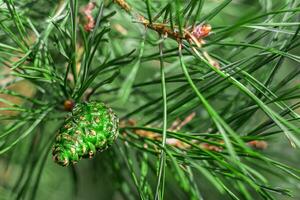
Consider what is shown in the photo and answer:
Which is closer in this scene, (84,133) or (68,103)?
(84,133)

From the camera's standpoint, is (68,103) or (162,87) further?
(68,103)

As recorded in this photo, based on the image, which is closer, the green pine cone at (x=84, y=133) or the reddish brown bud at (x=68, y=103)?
the green pine cone at (x=84, y=133)

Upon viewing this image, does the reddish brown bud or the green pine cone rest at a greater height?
the reddish brown bud

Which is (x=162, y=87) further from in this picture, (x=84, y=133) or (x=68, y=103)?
(x=68, y=103)

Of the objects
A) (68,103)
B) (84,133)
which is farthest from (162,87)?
(68,103)

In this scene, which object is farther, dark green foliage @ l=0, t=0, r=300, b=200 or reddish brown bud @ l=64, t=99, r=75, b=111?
reddish brown bud @ l=64, t=99, r=75, b=111

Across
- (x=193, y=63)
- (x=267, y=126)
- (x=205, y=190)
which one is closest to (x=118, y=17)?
(x=193, y=63)

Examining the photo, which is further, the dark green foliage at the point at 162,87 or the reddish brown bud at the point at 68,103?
the reddish brown bud at the point at 68,103

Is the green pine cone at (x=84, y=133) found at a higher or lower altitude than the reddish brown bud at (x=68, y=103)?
lower
